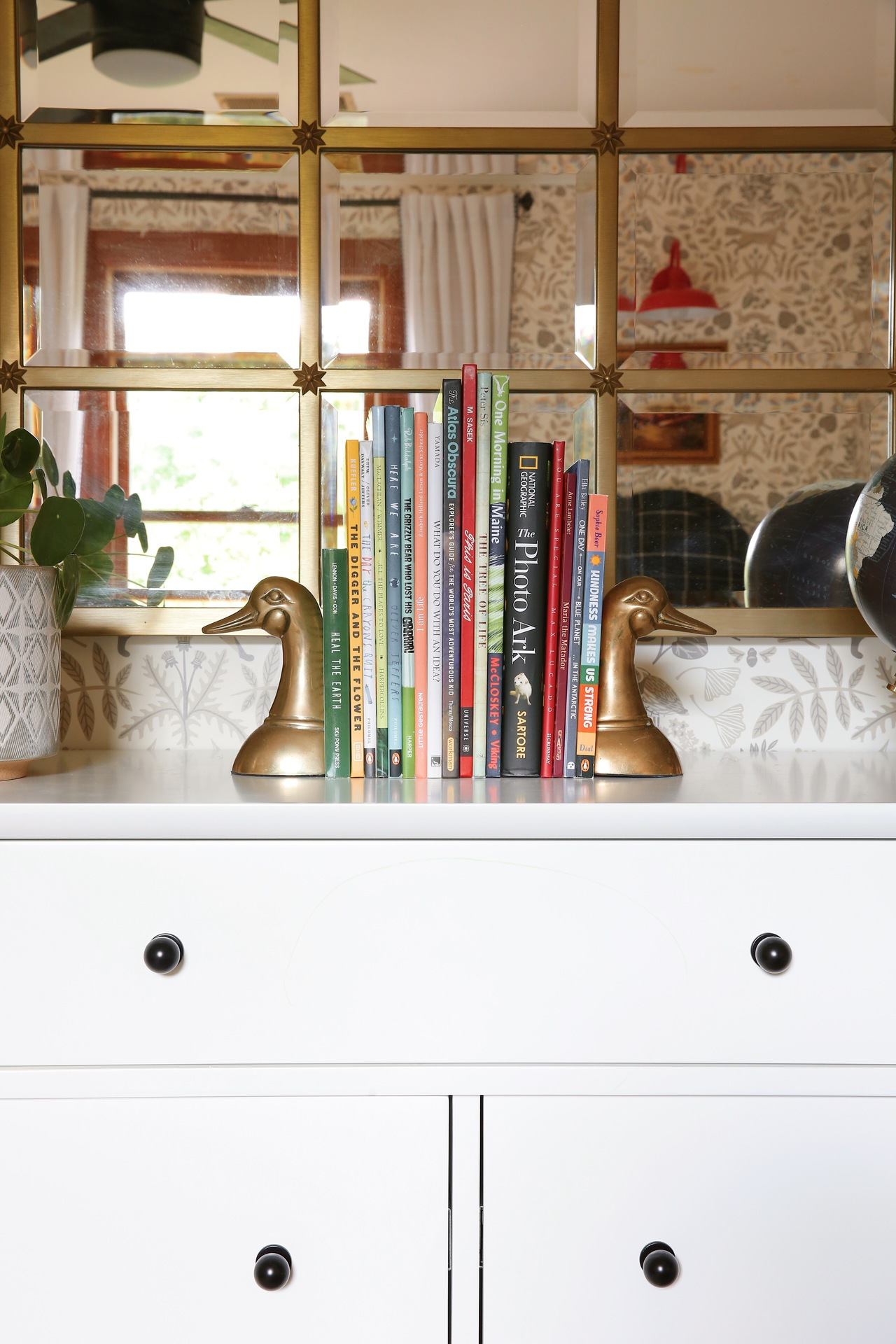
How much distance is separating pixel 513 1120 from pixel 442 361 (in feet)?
2.60

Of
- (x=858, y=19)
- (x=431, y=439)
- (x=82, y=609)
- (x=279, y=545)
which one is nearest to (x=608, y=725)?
(x=431, y=439)

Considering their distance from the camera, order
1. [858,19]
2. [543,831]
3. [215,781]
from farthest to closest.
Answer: [858,19]
[215,781]
[543,831]

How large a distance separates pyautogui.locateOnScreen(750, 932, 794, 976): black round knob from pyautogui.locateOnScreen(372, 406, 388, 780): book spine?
0.36 metres

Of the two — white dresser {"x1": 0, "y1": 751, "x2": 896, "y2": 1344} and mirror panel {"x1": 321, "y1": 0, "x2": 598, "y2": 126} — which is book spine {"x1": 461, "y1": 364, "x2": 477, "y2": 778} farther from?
mirror panel {"x1": 321, "y1": 0, "x2": 598, "y2": 126}

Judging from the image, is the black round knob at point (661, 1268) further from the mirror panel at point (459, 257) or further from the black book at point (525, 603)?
the mirror panel at point (459, 257)

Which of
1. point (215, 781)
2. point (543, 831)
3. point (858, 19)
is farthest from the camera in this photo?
point (858, 19)

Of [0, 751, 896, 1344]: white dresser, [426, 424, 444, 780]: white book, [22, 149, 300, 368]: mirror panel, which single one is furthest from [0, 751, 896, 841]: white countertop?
[22, 149, 300, 368]: mirror panel

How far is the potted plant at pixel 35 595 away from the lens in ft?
2.85

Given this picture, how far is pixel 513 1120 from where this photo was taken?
0.77m

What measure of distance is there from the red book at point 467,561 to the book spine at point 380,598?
7 cm

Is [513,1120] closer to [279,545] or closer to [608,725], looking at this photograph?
[608,725]

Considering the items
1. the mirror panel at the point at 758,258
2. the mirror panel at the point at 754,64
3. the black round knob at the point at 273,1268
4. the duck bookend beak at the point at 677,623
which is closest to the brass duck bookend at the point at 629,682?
the duck bookend beak at the point at 677,623

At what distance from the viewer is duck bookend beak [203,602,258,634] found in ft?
3.13

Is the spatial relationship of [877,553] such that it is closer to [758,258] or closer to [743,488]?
[743,488]
